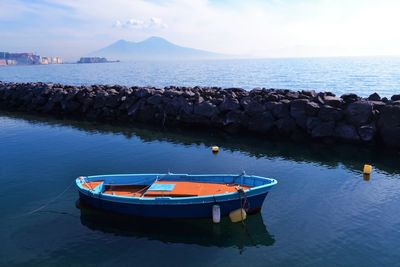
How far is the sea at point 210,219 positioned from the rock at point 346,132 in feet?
2.29

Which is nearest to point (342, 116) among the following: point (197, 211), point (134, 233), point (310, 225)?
point (310, 225)

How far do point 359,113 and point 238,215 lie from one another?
1577 cm

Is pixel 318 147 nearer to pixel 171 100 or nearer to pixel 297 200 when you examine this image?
pixel 297 200

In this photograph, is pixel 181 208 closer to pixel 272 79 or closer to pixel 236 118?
pixel 236 118

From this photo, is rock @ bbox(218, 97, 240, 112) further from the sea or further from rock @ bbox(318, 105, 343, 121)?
Answer: rock @ bbox(318, 105, 343, 121)

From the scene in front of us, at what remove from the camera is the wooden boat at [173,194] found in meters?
14.5

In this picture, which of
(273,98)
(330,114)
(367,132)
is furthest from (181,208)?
(273,98)

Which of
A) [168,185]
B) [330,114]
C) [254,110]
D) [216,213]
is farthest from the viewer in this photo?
[254,110]

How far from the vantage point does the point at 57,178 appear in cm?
2044

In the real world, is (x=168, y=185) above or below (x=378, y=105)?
below

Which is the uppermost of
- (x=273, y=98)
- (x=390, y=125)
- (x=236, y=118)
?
(x=273, y=98)

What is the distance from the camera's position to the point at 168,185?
16.3m

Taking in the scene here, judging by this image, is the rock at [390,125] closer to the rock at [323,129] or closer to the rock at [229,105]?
the rock at [323,129]

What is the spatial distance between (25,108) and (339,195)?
40.3 meters
